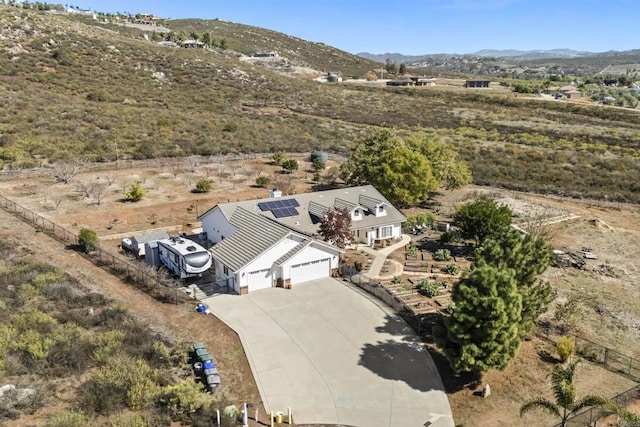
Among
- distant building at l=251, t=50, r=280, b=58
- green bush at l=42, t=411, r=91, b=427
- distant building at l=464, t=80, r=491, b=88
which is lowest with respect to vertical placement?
green bush at l=42, t=411, r=91, b=427

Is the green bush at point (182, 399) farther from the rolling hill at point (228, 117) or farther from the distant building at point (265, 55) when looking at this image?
the distant building at point (265, 55)

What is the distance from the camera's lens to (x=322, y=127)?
276 ft

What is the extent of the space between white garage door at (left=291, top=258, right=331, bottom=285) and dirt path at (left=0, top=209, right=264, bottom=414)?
6426mm

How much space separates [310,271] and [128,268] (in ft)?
37.7

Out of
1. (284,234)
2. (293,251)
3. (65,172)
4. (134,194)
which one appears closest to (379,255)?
(293,251)

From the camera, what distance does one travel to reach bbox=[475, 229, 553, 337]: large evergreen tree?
904 inches

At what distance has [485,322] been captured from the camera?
20.6 m

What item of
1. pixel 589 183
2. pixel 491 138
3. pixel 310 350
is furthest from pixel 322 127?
pixel 310 350

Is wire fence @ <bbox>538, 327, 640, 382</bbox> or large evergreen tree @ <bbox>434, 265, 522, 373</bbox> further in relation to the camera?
wire fence @ <bbox>538, 327, 640, 382</bbox>

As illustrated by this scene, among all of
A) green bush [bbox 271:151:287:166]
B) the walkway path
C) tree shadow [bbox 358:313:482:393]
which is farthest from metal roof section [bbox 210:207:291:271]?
green bush [bbox 271:151:287:166]

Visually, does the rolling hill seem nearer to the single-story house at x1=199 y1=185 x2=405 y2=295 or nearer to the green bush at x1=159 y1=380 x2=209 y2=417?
the single-story house at x1=199 y1=185 x2=405 y2=295

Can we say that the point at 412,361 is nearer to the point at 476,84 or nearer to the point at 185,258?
the point at 185,258

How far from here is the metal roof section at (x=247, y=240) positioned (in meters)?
29.8

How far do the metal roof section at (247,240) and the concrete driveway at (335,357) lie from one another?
2.29 meters
